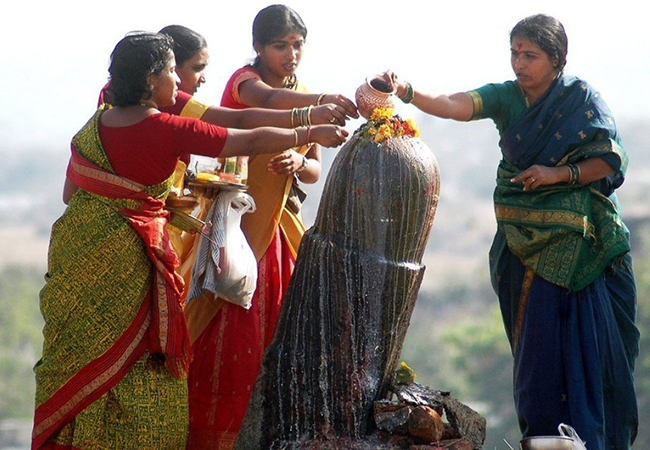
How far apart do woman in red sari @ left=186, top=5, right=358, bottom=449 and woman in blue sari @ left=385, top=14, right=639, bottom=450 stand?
63 centimetres

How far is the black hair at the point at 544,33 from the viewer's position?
6211mm

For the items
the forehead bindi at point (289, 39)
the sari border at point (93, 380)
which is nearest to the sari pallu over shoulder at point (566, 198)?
the forehead bindi at point (289, 39)

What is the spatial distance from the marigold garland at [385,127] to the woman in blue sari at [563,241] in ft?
2.15

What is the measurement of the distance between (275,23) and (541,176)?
1585mm

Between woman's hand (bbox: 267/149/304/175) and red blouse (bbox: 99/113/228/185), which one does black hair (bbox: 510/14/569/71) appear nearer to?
woman's hand (bbox: 267/149/304/175)

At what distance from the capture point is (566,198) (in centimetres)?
627

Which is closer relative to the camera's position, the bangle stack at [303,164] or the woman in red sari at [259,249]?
the woman in red sari at [259,249]

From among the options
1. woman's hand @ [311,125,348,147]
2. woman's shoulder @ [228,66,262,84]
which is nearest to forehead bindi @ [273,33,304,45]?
woman's shoulder @ [228,66,262,84]

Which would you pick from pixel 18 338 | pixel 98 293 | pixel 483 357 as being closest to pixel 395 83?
pixel 98 293

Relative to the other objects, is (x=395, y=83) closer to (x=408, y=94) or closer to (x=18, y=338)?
(x=408, y=94)

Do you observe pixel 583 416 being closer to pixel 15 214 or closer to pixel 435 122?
pixel 15 214

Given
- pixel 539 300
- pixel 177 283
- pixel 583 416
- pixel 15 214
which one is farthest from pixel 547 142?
pixel 15 214

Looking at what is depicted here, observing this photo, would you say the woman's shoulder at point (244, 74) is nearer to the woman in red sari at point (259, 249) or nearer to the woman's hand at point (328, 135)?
the woman in red sari at point (259, 249)

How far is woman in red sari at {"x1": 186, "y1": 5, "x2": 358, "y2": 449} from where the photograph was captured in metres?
6.07
